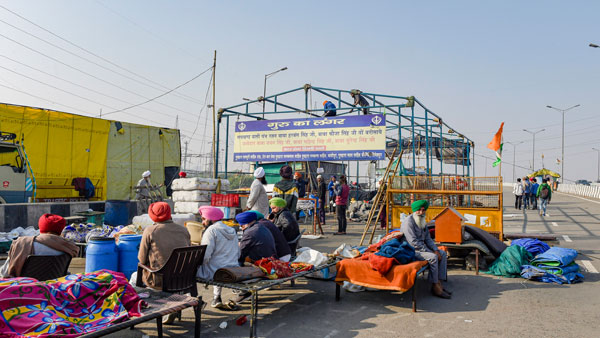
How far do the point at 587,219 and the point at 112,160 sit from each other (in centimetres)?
1965

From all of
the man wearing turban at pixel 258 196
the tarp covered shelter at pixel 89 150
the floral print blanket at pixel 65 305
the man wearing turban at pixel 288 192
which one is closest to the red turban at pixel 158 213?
the floral print blanket at pixel 65 305

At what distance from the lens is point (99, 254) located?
5.44 m

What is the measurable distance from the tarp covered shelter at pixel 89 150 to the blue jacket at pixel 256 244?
468 inches

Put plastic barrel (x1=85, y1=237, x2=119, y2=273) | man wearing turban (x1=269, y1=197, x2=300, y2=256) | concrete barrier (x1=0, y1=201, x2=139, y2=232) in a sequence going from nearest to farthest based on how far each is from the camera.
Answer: plastic barrel (x1=85, y1=237, x2=119, y2=273)
man wearing turban (x1=269, y1=197, x2=300, y2=256)
concrete barrier (x1=0, y1=201, x2=139, y2=232)

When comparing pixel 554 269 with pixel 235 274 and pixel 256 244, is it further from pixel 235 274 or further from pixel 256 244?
pixel 235 274

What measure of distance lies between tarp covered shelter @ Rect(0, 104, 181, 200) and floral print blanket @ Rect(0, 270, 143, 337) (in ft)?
41.7

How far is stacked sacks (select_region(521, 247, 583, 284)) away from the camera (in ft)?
24.0

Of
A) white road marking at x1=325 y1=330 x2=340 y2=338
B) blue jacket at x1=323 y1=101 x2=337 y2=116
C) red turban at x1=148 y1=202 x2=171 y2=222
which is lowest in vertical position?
white road marking at x1=325 y1=330 x2=340 y2=338

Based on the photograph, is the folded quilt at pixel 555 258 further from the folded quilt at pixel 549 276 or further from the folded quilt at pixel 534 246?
the folded quilt at pixel 534 246

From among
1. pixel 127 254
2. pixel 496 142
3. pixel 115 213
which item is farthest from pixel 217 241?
pixel 496 142

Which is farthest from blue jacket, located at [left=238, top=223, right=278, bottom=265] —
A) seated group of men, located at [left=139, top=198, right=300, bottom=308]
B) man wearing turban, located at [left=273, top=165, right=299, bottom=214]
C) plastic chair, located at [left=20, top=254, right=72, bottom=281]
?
man wearing turban, located at [left=273, top=165, right=299, bottom=214]

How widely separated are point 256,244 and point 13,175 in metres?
9.09

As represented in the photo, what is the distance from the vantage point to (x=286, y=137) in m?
15.5

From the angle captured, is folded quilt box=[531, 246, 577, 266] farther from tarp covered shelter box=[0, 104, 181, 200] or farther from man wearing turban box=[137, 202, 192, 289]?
tarp covered shelter box=[0, 104, 181, 200]
